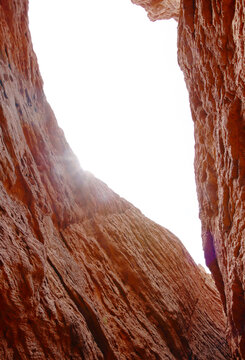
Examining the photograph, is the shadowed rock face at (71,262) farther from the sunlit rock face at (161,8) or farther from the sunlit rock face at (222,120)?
the sunlit rock face at (161,8)

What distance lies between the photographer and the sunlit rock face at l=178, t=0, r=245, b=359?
702 cm

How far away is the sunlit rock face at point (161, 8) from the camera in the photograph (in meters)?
20.7

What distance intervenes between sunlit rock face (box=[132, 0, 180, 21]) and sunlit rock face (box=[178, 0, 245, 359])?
12.1 metres

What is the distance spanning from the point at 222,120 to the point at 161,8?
1865 cm

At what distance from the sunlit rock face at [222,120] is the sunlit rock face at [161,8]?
1210 centimetres

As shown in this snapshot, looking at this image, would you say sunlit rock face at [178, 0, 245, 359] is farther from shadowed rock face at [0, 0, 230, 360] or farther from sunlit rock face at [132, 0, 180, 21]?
sunlit rock face at [132, 0, 180, 21]

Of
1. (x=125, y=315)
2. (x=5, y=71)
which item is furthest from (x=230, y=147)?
(x=5, y=71)

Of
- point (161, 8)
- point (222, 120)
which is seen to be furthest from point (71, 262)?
point (161, 8)

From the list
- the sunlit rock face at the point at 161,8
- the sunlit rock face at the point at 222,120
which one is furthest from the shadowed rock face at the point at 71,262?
the sunlit rock face at the point at 161,8

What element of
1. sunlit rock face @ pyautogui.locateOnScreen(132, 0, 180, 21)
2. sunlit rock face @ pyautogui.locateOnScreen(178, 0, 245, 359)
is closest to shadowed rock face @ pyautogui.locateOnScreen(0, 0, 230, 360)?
sunlit rock face @ pyautogui.locateOnScreen(178, 0, 245, 359)

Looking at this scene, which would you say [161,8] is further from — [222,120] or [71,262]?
[71,262]

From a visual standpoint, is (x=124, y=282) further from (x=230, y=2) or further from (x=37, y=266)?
(x=230, y=2)

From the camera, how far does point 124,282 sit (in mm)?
12625

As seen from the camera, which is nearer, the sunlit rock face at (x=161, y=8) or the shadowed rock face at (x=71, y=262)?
the shadowed rock face at (x=71, y=262)
